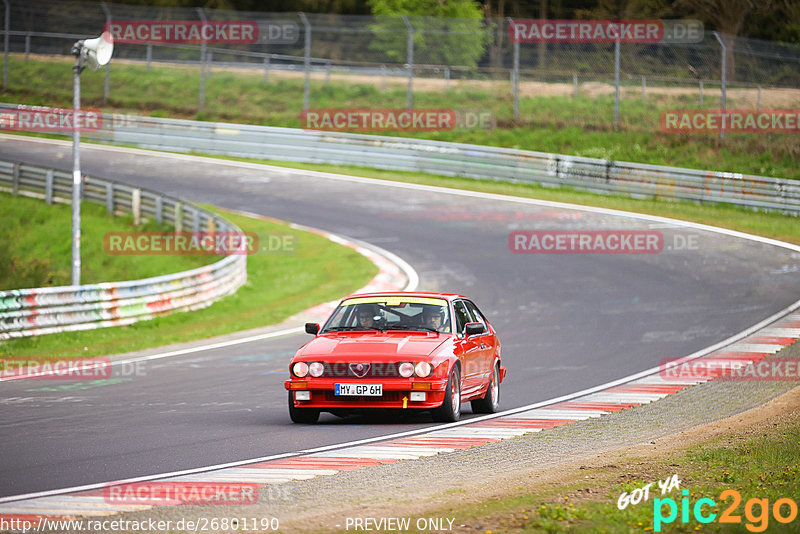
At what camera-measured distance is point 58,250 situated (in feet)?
97.2

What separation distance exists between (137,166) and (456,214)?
1374 cm

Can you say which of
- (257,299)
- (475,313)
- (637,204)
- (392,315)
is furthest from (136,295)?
(637,204)

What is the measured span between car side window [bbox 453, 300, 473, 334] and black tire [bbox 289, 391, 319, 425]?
191cm

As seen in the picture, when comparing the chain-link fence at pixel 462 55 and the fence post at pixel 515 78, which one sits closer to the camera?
the chain-link fence at pixel 462 55

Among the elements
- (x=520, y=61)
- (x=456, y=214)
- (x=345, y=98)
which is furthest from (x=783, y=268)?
(x=345, y=98)

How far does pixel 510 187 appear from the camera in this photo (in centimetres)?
3531

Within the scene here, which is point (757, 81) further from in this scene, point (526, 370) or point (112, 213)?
point (526, 370)

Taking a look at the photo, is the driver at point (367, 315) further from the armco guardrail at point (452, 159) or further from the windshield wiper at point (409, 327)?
the armco guardrail at point (452, 159)

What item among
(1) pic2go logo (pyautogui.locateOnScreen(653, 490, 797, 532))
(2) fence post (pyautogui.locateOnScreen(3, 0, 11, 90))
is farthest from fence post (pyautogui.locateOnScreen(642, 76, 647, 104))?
(1) pic2go logo (pyautogui.locateOnScreen(653, 490, 797, 532))

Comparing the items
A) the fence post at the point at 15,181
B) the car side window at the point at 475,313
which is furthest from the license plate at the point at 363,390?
the fence post at the point at 15,181

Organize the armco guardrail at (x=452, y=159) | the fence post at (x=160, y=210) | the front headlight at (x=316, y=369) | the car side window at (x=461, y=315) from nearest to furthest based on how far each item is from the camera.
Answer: the front headlight at (x=316, y=369)
the car side window at (x=461, y=315)
the fence post at (x=160, y=210)
the armco guardrail at (x=452, y=159)

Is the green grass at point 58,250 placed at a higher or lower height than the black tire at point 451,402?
lower

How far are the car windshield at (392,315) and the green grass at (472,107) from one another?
977 inches

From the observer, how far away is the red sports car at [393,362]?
34.5ft
